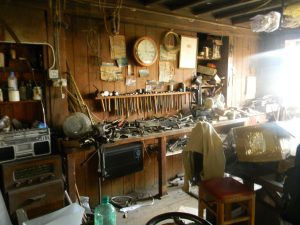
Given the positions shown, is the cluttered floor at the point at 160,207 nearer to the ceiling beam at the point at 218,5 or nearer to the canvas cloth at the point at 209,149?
the canvas cloth at the point at 209,149

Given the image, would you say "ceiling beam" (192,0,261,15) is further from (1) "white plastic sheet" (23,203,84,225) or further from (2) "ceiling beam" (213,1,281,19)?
(1) "white plastic sheet" (23,203,84,225)

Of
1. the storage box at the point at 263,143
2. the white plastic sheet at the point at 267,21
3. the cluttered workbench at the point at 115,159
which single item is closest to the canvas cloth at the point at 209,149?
the storage box at the point at 263,143

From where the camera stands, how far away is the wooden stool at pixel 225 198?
1879 mm

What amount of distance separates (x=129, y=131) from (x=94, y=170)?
2.05 feet

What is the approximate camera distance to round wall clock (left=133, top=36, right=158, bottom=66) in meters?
3.11

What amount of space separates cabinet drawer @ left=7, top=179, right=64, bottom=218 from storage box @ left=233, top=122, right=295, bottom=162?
159 centimetres

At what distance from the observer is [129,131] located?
9.38ft

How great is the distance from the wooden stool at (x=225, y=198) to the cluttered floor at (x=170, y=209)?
1.07 feet

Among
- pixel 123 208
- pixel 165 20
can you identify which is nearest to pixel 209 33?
pixel 165 20

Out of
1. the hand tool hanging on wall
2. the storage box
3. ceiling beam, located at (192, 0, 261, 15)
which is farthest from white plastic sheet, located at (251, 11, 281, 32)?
the hand tool hanging on wall

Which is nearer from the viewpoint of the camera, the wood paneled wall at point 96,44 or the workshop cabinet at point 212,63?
the wood paneled wall at point 96,44

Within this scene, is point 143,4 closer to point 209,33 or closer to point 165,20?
point 165,20

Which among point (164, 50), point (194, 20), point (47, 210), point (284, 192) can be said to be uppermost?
point (194, 20)

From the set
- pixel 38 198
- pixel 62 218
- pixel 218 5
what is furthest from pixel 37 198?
pixel 218 5
